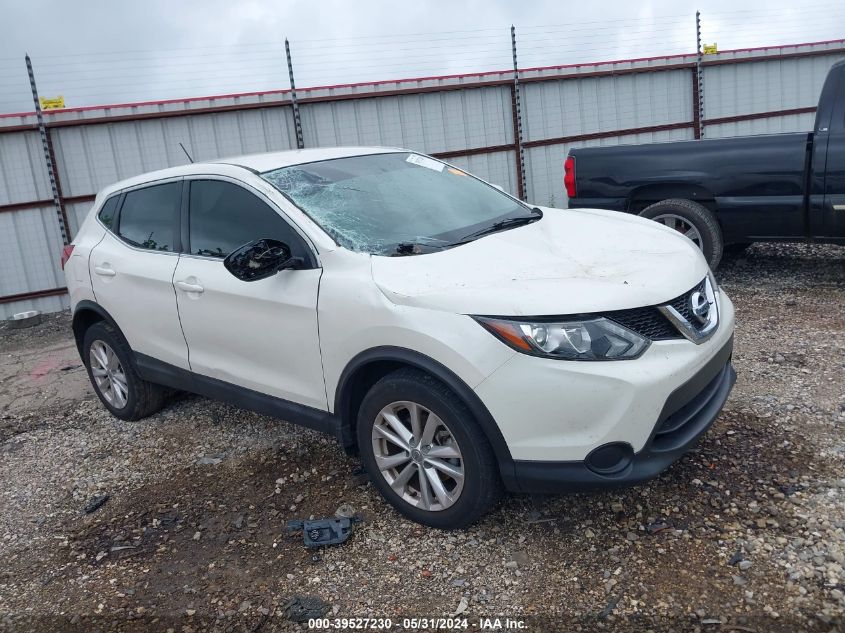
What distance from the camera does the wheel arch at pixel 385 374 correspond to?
2859mm

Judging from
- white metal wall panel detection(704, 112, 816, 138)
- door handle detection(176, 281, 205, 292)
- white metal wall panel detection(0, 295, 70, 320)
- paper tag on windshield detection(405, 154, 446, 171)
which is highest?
paper tag on windshield detection(405, 154, 446, 171)

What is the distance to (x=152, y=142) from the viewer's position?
9.92 meters

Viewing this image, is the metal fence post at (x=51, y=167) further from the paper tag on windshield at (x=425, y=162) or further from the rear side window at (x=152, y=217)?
the paper tag on windshield at (x=425, y=162)

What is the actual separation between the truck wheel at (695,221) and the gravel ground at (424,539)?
2134 millimetres

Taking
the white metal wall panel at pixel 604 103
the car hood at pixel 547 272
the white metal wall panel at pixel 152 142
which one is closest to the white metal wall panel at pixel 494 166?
the white metal wall panel at pixel 604 103

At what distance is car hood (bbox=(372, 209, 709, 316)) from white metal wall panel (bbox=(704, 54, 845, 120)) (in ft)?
36.4

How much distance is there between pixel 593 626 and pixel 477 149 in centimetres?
986

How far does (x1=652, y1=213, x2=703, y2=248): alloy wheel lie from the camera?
680cm

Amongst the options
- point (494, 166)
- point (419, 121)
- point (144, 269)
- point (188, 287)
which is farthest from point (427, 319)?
point (494, 166)

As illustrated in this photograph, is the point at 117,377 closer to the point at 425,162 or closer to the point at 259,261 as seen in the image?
the point at 259,261

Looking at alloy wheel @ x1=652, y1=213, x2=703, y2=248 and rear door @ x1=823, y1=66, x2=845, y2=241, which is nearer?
rear door @ x1=823, y1=66, x2=845, y2=241

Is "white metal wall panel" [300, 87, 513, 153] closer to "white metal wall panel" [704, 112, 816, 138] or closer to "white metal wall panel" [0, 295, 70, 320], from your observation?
"white metal wall panel" [0, 295, 70, 320]

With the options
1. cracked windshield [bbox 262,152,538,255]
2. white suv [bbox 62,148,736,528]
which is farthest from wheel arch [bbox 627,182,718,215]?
cracked windshield [bbox 262,152,538,255]

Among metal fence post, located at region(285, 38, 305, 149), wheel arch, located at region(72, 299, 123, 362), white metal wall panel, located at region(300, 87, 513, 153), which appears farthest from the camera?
white metal wall panel, located at region(300, 87, 513, 153)
